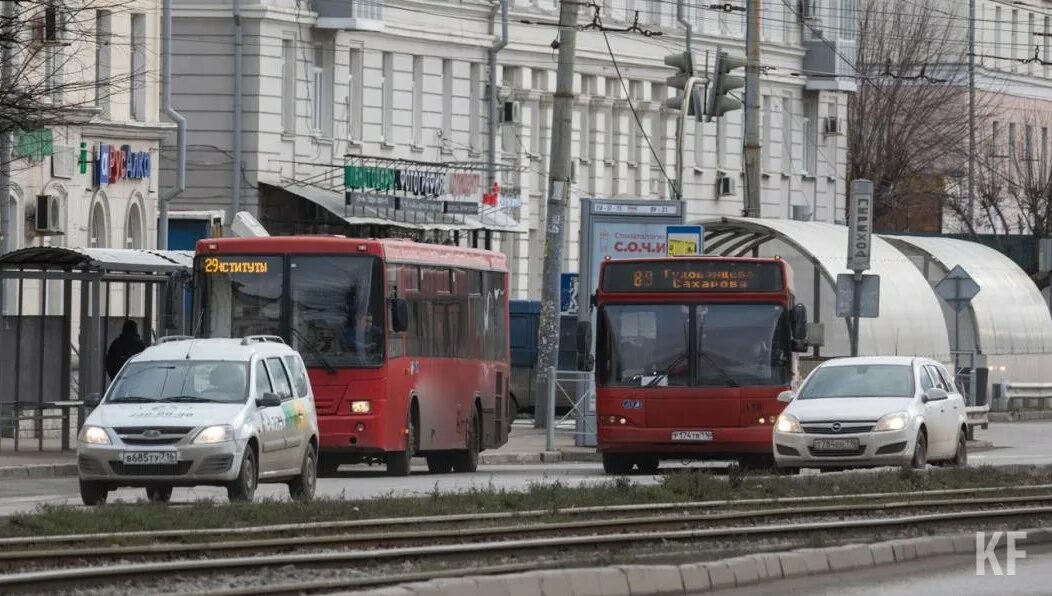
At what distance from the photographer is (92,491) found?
2542cm

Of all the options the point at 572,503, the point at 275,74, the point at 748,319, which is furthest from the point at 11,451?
the point at 275,74

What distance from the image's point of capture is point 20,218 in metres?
44.9

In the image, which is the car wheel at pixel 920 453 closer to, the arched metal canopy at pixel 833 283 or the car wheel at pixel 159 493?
the car wheel at pixel 159 493

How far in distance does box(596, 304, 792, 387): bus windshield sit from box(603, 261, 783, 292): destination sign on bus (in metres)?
0.23

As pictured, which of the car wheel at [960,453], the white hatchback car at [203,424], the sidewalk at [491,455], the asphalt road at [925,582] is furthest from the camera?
the car wheel at [960,453]

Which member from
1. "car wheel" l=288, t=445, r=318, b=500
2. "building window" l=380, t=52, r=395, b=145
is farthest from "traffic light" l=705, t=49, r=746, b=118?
"building window" l=380, t=52, r=395, b=145

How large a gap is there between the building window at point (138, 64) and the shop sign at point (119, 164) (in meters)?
0.77

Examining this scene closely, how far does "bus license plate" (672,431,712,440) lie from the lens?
3409cm

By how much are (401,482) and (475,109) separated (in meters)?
35.8

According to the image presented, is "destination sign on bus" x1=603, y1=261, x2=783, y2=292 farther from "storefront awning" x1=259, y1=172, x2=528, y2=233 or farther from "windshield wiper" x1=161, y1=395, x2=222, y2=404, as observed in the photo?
"storefront awning" x1=259, y1=172, x2=528, y2=233

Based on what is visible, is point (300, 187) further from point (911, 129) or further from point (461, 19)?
point (911, 129)

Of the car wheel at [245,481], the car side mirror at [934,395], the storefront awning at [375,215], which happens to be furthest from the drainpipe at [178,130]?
the car wheel at [245,481]

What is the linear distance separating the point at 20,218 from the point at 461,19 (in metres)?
22.2

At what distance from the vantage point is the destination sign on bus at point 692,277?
3453 cm
